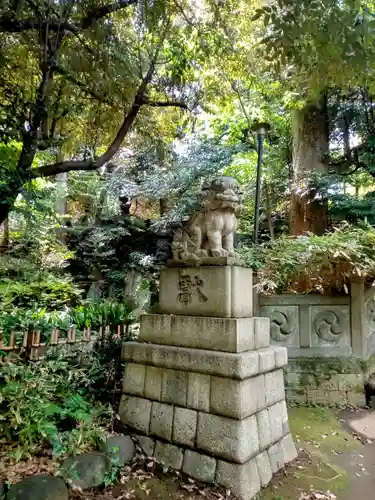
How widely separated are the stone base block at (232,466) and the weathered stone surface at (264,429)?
7cm

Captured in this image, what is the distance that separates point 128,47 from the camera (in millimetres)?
5047

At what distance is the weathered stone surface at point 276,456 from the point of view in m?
3.12

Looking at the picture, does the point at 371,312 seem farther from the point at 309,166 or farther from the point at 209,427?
the point at 209,427

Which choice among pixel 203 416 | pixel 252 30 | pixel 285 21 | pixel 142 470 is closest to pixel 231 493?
pixel 203 416

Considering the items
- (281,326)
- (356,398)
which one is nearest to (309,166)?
(281,326)

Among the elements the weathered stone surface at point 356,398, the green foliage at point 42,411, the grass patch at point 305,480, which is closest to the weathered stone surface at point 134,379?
the green foliage at point 42,411

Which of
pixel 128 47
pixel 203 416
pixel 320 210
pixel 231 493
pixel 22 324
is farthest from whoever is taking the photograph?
pixel 320 210

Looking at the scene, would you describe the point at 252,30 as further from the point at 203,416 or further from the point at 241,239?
the point at 203,416

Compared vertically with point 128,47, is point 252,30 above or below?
above

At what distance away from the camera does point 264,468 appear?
2984mm

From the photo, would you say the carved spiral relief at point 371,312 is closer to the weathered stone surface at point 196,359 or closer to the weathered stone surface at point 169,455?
the weathered stone surface at point 196,359

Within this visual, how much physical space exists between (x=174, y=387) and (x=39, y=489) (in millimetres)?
1343

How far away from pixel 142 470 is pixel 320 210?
6350 mm

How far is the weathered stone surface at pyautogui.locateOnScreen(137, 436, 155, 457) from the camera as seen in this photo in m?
3.26
